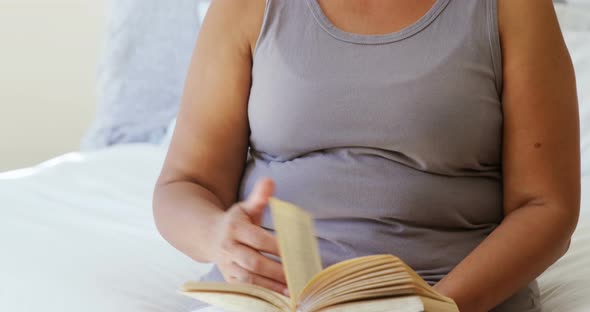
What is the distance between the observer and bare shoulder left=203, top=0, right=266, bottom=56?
1153 mm

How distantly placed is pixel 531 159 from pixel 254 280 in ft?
1.16

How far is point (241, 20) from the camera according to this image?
1.16m

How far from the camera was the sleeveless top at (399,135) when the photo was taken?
1.03 metres

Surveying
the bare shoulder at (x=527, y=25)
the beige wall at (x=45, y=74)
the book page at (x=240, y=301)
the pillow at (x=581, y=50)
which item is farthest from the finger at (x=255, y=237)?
the beige wall at (x=45, y=74)

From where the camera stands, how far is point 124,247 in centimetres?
137

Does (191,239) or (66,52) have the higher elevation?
(191,239)

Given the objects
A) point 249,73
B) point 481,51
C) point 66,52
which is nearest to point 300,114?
point 249,73

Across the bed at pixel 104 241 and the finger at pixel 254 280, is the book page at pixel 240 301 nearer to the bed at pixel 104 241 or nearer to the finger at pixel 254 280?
the finger at pixel 254 280

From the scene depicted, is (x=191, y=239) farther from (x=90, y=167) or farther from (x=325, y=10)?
(x=90, y=167)

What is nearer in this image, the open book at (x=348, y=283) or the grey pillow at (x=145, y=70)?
the open book at (x=348, y=283)

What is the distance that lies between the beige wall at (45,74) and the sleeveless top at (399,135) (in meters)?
1.46

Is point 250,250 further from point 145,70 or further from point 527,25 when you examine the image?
point 145,70

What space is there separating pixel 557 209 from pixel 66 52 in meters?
1.72

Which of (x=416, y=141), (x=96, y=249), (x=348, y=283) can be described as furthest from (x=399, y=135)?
(x=96, y=249)
